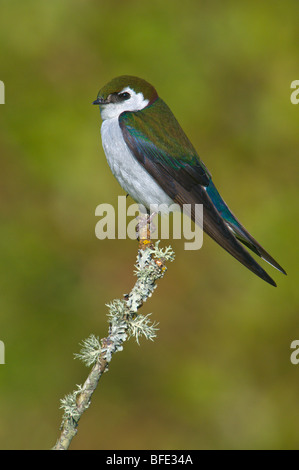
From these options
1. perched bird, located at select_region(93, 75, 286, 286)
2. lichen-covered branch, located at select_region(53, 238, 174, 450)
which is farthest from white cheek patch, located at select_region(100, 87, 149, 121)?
lichen-covered branch, located at select_region(53, 238, 174, 450)

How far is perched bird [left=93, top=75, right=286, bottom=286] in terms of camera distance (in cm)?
351

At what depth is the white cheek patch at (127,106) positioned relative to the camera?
3576 mm

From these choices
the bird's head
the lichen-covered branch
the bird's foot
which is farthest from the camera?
the bird's head

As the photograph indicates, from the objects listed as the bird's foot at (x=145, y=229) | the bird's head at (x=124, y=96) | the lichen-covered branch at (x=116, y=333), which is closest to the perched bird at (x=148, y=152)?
the bird's head at (x=124, y=96)

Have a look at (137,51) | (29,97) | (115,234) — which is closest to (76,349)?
(115,234)

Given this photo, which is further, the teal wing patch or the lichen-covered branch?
the teal wing patch

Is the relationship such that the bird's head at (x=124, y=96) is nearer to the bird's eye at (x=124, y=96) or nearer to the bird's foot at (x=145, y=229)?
the bird's eye at (x=124, y=96)

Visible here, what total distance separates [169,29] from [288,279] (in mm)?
2545

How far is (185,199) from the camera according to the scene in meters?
3.53

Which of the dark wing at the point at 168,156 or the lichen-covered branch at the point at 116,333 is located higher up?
the dark wing at the point at 168,156

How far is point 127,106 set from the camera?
359 centimetres

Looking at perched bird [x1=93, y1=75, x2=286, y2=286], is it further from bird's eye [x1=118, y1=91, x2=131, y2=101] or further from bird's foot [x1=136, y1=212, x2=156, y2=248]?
bird's foot [x1=136, y1=212, x2=156, y2=248]

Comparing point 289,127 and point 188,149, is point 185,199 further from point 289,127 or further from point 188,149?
point 289,127

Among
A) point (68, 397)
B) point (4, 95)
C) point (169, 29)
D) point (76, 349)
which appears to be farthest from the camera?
point (169, 29)
